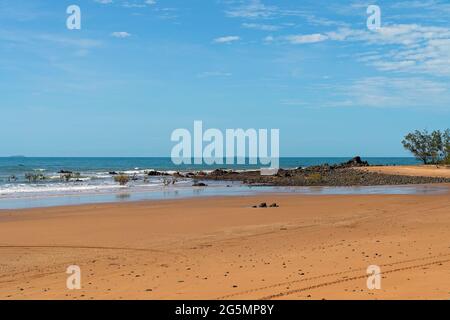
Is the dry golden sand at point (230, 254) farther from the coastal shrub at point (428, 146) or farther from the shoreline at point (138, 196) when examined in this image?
the coastal shrub at point (428, 146)

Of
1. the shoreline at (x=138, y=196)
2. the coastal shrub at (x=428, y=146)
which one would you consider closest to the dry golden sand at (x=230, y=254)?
the shoreline at (x=138, y=196)

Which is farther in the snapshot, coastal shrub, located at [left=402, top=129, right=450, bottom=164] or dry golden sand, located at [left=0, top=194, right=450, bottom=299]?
coastal shrub, located at [left=402, top=129, right=450, bottom=164]

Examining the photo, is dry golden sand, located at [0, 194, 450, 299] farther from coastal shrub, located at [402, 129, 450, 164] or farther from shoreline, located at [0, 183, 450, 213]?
coastal shrub, located at [402, 129, 450, 164]

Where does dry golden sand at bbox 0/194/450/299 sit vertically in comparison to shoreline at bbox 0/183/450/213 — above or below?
above

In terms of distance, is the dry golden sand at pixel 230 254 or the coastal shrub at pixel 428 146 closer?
the dry golden sand at pixel 230 254

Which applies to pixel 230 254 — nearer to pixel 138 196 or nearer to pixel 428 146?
pixel 138 196

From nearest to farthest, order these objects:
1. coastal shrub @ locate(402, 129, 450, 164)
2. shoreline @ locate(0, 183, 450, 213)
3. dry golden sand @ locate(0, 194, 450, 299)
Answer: dry golden sand @ locate(0, 194, 450, 299) < shoreline @ locate(0, 183, 450, 213) < coastal shrub @ locate(402, 129, 450, 164)

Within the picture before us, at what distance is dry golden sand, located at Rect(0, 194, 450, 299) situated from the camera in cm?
771

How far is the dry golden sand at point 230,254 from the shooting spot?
7.71 m

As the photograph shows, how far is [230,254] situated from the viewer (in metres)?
10.8

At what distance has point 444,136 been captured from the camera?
220ft

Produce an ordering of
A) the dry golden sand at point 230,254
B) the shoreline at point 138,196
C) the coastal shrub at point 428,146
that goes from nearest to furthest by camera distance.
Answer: the dry golden sand at point 230,254
the shoreline at point 138,196
the coastal shrub at point 428,146

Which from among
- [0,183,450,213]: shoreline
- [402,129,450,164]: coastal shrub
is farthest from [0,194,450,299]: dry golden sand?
[402,129,450,164]: coastal shrub

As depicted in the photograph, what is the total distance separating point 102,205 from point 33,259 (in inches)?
507
